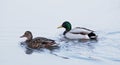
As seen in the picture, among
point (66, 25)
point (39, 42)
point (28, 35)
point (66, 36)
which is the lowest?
point (39, 42)

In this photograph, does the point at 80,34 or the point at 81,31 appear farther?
the point at 80,34

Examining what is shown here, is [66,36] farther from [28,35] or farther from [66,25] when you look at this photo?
[28,35]

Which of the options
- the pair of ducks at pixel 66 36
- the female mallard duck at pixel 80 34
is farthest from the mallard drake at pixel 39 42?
the female mallard duck at pixel 80 34

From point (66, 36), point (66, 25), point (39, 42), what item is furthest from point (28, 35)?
point (66, 25)

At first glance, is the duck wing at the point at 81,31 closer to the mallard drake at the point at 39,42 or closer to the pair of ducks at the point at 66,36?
the pair of ducks at the point at 66,36

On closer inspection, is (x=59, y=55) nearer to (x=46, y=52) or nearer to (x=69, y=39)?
(x=46, y=52)

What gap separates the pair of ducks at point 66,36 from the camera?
1280cm

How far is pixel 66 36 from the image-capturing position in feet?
47.3

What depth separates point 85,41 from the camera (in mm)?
13703

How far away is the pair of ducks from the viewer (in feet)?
42.0

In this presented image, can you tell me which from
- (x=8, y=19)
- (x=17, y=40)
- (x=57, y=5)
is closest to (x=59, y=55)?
(x=17, y=40)

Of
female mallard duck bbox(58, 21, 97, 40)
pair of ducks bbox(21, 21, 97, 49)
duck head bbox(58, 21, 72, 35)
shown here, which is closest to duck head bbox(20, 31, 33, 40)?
pair of ducks bbox(21, 21, 97, 49)

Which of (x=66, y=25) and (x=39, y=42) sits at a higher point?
(x=66, y=25)

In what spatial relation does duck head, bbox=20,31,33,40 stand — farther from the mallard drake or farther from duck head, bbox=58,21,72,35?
duck head, bbox=58,21,72,35
